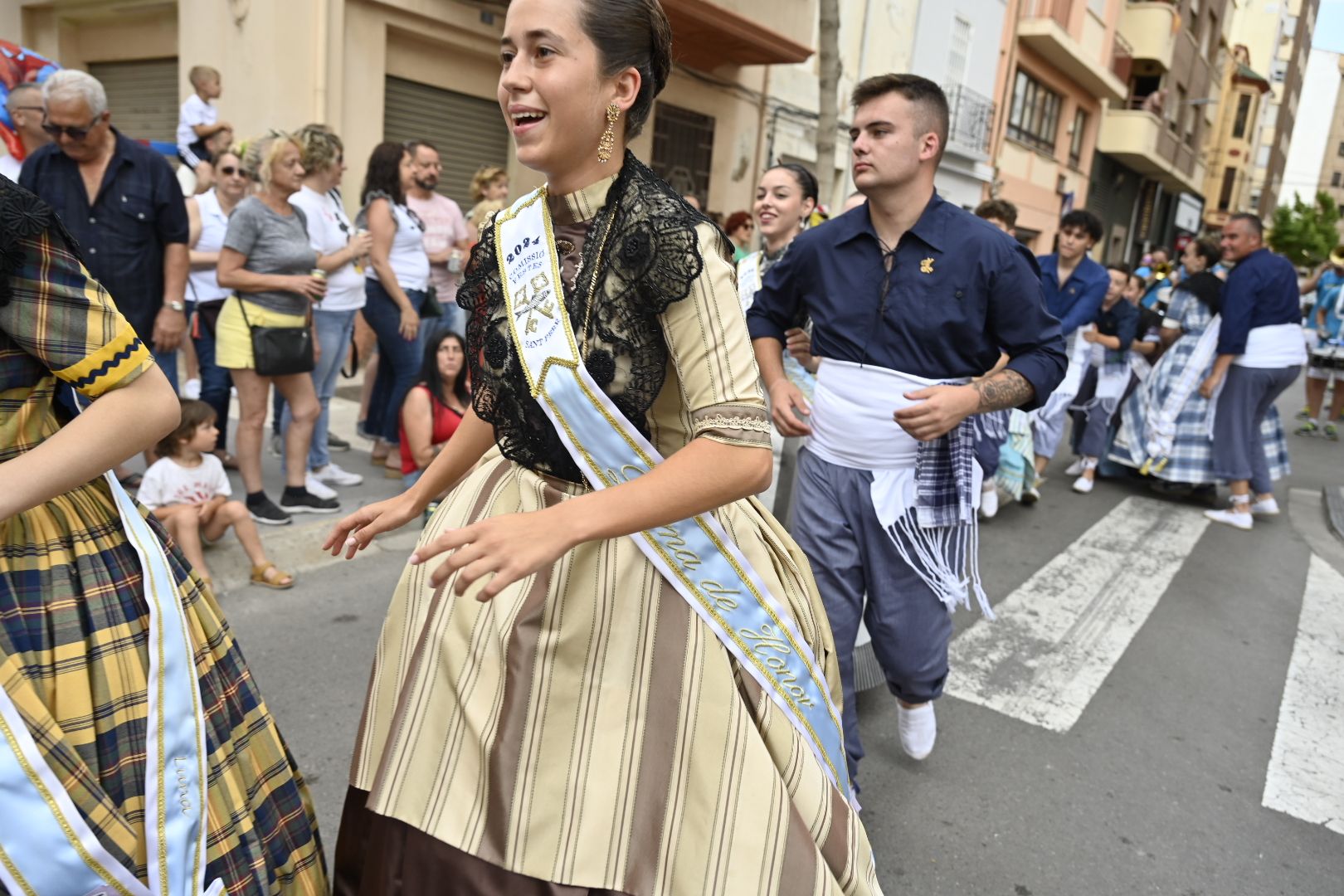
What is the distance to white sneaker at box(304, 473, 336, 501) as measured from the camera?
4.93 metres

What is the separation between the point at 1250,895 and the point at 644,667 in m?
2.12

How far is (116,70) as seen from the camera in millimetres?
10602

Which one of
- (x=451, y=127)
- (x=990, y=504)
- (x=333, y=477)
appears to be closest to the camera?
(x=333, y=477)

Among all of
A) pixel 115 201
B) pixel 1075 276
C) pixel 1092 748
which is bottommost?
pixel 1092 748

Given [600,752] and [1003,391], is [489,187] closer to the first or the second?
[1003,391]

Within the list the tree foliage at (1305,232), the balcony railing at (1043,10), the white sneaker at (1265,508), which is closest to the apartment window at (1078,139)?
the balcony railing at (1043,10)

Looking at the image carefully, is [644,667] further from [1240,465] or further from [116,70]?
[116,70]

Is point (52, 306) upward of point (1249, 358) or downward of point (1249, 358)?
upward

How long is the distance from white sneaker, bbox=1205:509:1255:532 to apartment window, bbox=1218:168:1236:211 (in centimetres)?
4709

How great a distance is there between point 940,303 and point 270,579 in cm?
297

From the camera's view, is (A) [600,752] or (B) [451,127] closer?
(A) [600,752]

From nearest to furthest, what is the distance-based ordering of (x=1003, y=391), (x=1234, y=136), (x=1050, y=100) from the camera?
(x=1003, y=391)
(x=1050, y=100)
(x=1234, y=136)

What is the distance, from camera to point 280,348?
4516mm

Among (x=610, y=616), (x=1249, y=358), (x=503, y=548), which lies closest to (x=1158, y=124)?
(x=1249, y=358)
